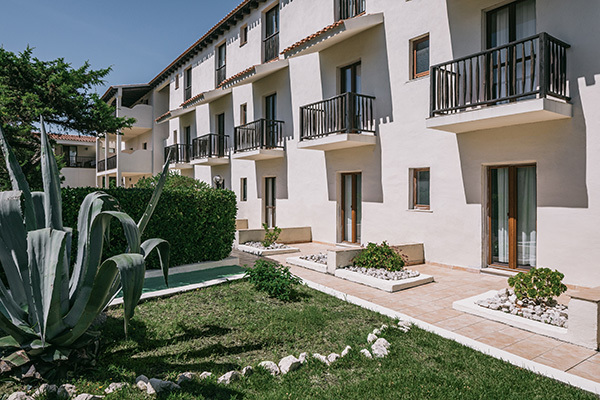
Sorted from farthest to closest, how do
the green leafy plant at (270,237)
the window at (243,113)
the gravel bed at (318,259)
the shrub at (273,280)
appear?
the window at (243,113) < the green leafy plant at (270,237) < the gravel bed at (318,259) < the shrub at (273,280)

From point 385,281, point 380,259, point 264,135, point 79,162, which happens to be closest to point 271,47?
point 264,135

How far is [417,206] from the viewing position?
1073cm

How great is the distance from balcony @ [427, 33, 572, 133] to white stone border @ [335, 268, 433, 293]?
349 cm

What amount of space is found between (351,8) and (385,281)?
31.5 feet

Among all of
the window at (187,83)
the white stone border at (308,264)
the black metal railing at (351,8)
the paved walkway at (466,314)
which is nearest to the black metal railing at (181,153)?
the window at (187,83)

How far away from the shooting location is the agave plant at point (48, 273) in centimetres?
312

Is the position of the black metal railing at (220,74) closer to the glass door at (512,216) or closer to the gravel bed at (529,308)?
the glass door at (512,216)

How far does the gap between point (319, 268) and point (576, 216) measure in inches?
215

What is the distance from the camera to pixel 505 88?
8211 millimetres

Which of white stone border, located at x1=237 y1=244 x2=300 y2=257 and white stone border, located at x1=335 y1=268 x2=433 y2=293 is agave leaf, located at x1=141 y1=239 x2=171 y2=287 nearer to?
white stone border, located at x1=335 y1=268 x2=433 y2=293

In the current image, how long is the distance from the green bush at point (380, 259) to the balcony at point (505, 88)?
3114mm

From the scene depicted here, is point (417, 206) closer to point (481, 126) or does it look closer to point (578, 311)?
point (481, 126)

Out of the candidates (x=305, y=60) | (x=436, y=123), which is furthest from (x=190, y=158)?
(x=436, y=123)

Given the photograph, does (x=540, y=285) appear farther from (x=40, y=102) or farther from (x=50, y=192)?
(x=40, y=102)
